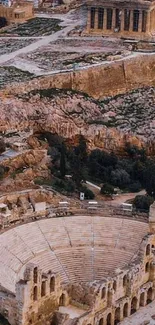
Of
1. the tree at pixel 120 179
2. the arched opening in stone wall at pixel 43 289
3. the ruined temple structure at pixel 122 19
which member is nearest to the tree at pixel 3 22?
the ruined temple structure at pixel 122 19

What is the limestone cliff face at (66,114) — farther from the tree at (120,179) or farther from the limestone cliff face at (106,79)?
the tree at (120,179)

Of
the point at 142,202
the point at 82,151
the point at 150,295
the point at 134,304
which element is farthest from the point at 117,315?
the point at 82,151

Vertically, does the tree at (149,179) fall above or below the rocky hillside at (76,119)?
below

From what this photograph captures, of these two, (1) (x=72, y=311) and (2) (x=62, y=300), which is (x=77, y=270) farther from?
(1) (x=72, y=311)

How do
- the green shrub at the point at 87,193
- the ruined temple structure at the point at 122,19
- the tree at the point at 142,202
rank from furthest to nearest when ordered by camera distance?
the ruined temple structure at the point at 122,19 < the green shrub at the point at 87,193 < the tree at the point at 142,202

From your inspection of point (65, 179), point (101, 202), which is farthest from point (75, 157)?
point (101, 202)

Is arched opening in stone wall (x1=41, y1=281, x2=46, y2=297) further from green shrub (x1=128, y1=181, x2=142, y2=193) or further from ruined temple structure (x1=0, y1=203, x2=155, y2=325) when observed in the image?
green shrub (x1=128, y1=181, x2=142, y2=193)

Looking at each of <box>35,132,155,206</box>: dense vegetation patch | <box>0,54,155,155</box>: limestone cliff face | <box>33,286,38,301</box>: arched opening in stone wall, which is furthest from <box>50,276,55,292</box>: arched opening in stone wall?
<box>0,54,155,155</box>: limestone cliff face
